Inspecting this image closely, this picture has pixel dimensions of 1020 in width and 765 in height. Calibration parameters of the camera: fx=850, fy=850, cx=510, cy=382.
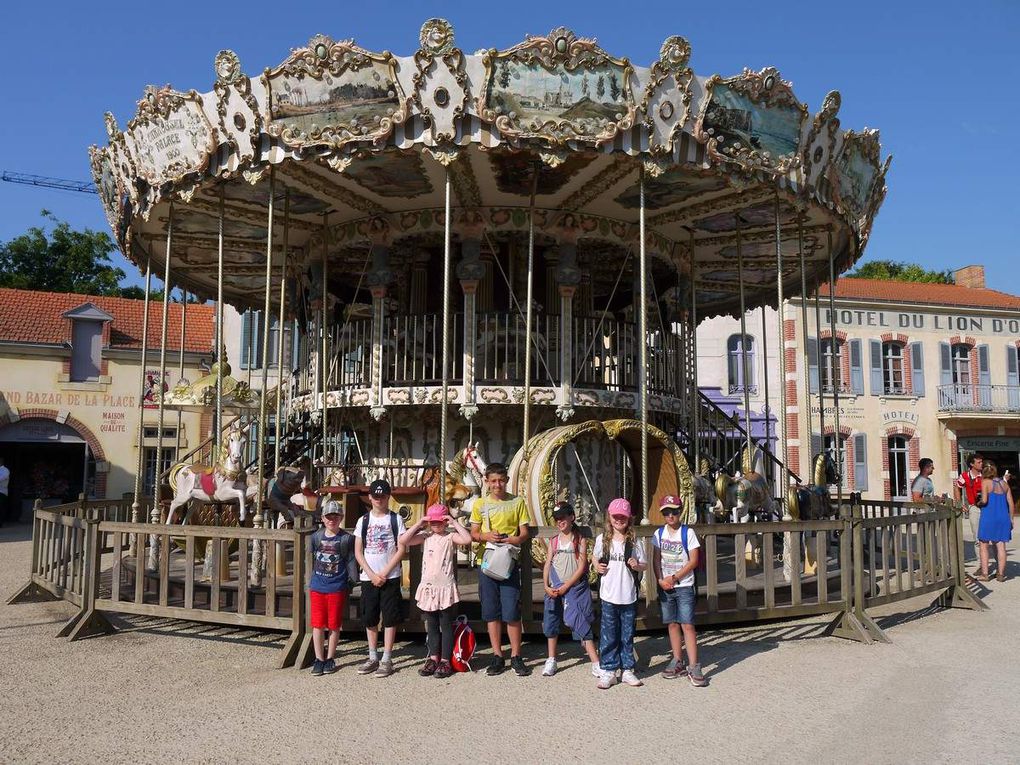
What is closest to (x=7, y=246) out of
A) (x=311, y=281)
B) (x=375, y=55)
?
(x=311, y=281)

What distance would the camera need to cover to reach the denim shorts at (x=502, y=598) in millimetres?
6840

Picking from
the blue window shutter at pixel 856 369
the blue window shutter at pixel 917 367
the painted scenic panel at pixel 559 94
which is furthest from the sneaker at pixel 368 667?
the blue window shutter at pixel 917 367

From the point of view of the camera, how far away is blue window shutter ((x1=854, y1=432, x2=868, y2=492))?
29925 millimetres

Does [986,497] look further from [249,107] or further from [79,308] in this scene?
[79,308]

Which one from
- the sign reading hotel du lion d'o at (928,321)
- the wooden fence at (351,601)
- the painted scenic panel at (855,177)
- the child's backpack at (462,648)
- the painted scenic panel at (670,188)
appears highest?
the sign reading hotel du lion d'o at (928,321)

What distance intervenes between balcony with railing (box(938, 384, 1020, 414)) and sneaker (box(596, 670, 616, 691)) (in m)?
28.5

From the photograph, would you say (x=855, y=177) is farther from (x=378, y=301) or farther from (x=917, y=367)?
(x=917, y=367)

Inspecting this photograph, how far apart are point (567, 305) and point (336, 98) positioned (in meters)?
4.58

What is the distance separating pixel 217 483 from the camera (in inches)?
430

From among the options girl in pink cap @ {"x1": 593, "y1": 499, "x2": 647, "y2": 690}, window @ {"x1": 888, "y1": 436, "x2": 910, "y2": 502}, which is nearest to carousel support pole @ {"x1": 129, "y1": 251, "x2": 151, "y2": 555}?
girl in pink cap @ {"x1": 593, "y1": 499, "x2": 647, "y2": 690}

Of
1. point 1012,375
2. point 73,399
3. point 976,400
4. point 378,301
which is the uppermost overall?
point 1012,375

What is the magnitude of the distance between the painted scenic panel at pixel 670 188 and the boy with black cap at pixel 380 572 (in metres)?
5.67

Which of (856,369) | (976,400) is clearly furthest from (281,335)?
(976,400)

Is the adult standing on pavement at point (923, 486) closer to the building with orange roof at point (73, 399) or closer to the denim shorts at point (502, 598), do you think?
the denim shorts at point (502, 598)
